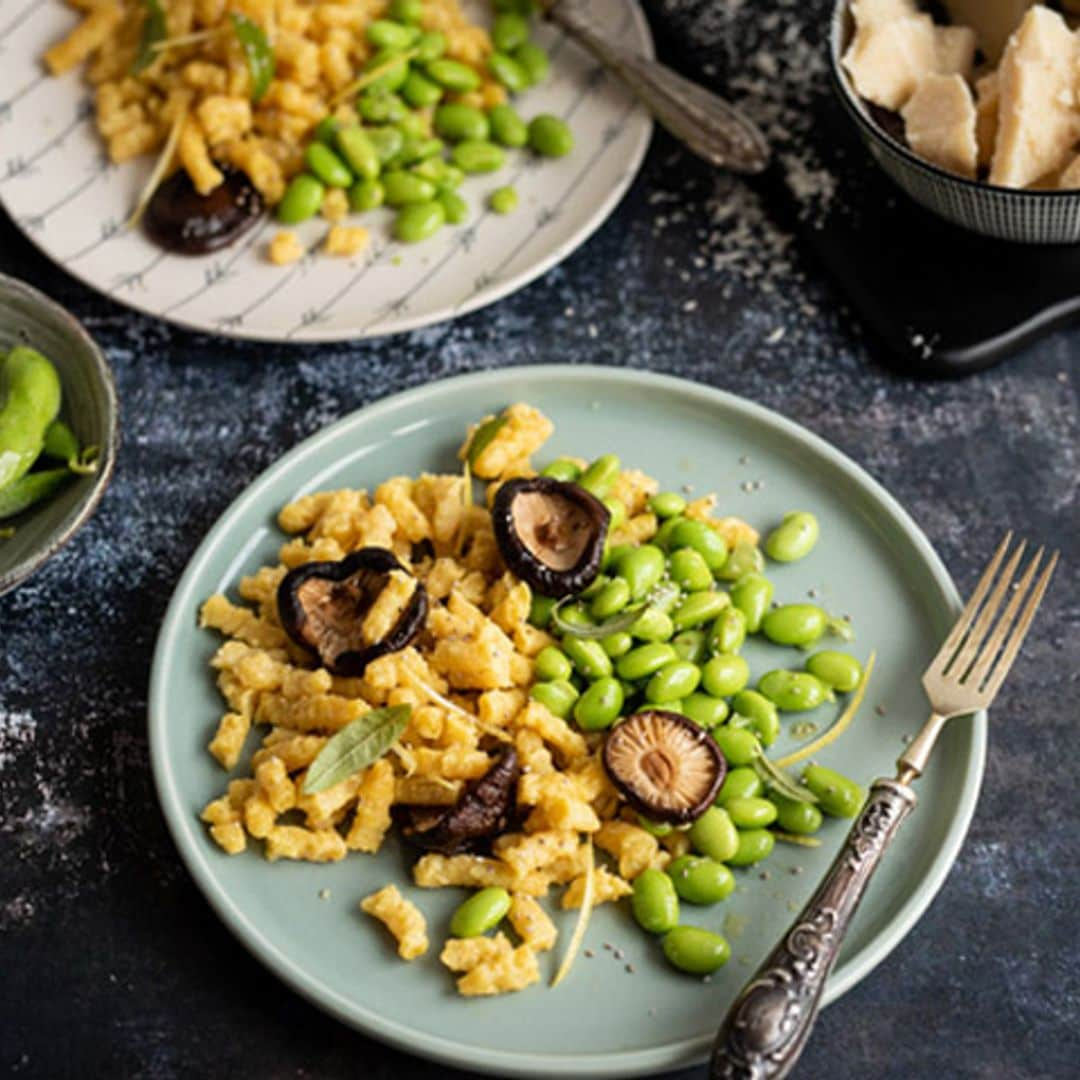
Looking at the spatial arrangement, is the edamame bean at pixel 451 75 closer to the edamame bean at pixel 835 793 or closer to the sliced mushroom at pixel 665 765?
the sliced mushroom at pixel 665 765

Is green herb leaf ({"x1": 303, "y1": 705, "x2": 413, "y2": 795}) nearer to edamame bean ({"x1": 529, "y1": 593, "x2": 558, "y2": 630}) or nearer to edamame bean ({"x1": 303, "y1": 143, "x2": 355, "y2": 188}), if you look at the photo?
edamame bean ({"x1": 529, "y1": 593, "x2": 558, "y2": 630})

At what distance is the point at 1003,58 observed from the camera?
263 cm

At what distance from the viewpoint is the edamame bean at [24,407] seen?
2479 millimetres

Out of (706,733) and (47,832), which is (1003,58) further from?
(47,832)

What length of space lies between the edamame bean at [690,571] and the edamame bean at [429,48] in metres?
1.23

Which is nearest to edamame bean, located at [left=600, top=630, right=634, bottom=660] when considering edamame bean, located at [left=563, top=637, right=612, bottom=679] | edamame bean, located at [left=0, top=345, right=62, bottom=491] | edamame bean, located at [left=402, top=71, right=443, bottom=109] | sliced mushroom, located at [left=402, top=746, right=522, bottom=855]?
edamame bean, located at [left=563, top=637, right=612, bottom=679]

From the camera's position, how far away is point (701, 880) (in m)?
2.10

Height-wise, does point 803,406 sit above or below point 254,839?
below

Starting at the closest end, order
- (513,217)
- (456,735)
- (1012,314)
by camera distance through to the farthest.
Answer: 1. (456,735)
2. (1012,314)
3. (513,217)

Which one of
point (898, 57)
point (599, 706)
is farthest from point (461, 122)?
point (599, 706)

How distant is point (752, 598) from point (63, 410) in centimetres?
116

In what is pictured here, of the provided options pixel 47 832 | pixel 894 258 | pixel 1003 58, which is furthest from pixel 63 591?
pixel 1003 58

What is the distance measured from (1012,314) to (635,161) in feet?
2.44

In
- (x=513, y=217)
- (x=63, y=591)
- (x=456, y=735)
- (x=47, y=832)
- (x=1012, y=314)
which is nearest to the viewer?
(x=456, y=735)
